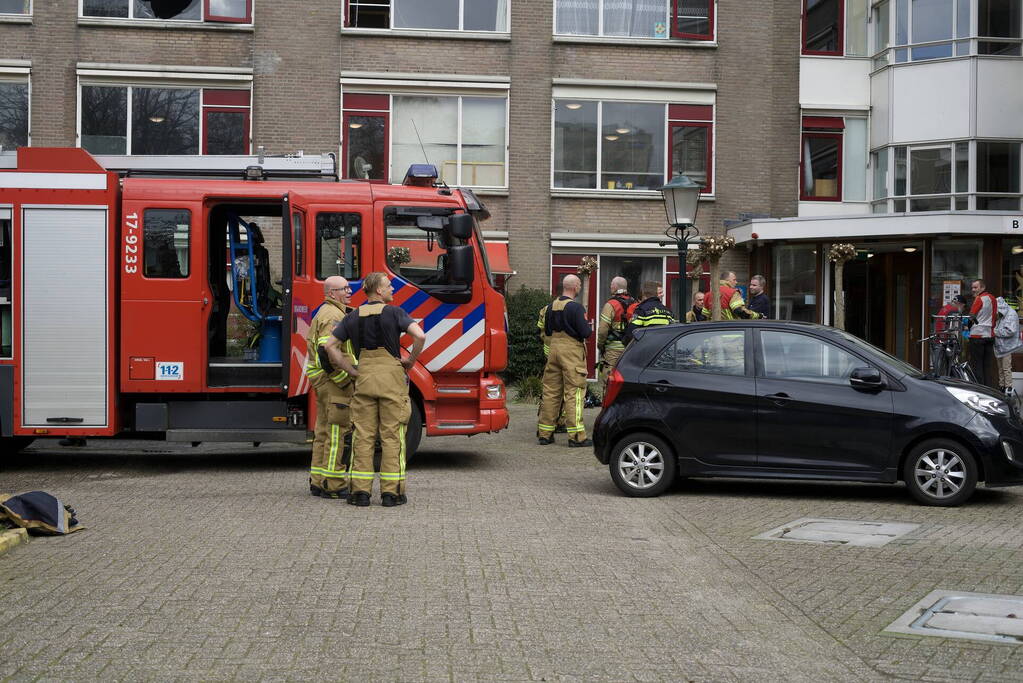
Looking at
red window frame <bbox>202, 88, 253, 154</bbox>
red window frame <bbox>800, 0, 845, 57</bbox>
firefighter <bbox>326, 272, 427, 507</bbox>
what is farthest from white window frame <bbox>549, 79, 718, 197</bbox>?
firefighter <bbox>326, 272, 427, 507</bbox>

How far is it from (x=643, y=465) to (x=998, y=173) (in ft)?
49.7

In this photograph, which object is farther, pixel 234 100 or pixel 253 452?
pixel 234 100

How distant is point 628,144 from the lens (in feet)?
79.2

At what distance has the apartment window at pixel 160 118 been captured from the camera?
23.2 metres

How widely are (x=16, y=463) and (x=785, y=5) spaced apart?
17.9 meters

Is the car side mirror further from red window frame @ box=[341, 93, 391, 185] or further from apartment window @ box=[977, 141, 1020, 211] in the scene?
red window frame @ box=[341, 93, 391, 185]

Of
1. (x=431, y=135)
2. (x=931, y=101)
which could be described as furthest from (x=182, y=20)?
(x=931, y=101)

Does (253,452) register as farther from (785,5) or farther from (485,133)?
(785,5)

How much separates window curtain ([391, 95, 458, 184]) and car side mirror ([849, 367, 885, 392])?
1460 cm

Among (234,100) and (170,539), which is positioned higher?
(234,100)

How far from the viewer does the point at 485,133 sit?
23.8 m

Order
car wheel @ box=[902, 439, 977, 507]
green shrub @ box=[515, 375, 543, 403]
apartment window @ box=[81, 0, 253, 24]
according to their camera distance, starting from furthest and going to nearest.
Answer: apartment window @ box=[81, 0, 253, 24] < green shrub @ box=[515, 375, 543, 403] < car wheel @ box=[902, 439, 977, 507]

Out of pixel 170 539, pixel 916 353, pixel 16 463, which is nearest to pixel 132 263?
pixel 16 463

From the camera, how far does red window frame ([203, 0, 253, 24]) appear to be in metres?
23.2
